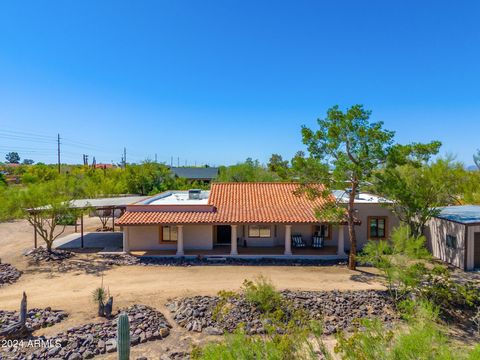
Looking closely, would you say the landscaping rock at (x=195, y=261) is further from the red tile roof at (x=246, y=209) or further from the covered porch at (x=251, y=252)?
the red tile roof at (x=246, y=209)

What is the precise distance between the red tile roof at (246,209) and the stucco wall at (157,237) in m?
1.13

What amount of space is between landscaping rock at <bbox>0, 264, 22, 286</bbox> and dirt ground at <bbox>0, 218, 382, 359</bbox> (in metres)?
0.35

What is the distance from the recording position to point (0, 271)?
18.8m

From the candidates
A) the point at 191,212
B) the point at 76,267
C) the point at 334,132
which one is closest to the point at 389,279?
the point at 334,132

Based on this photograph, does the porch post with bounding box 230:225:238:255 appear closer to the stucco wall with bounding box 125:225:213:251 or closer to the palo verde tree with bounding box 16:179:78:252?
the stucco wall with bounding box 125:225:213:251

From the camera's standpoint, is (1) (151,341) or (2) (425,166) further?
(2) (425,166)

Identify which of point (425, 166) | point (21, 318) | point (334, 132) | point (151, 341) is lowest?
point (151, 341)

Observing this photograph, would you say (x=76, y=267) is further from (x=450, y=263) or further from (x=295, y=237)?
(x=450, y=263)

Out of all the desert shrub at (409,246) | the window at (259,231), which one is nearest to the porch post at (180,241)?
the window at (259,231)

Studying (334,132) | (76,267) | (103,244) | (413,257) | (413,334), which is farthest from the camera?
(103,244)

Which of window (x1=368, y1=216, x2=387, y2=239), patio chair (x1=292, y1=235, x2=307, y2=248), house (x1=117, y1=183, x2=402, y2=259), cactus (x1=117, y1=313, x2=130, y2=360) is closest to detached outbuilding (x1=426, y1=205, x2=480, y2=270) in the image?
window (x1=368, y1=216, x2=387, y2=239)

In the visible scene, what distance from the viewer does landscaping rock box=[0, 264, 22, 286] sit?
1748 cm

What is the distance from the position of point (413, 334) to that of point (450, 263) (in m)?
16.9

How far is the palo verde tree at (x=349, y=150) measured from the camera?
56.7ft
